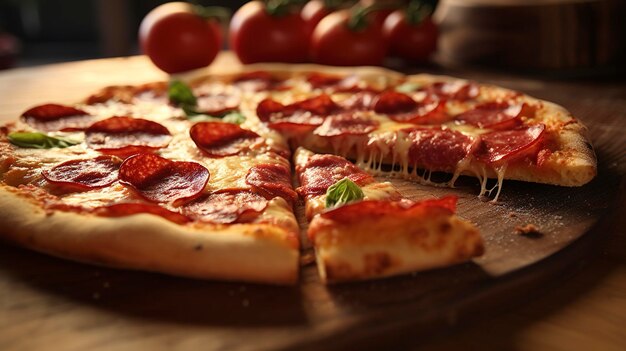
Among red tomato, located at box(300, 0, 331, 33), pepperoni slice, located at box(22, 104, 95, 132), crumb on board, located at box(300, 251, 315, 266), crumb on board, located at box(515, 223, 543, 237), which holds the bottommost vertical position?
crumb on board, located at box(515, 223, 543, 237)

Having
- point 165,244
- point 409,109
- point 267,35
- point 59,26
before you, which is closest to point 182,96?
point 409,109

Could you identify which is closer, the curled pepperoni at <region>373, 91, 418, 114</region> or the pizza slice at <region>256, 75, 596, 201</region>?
the pizza slice at <region>256, 75, 596, 201</region>

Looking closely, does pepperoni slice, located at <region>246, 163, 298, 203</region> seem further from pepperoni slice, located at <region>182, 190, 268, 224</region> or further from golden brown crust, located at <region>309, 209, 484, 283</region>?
golden brown crust, located at <region>309, 209, 484, 283</region>

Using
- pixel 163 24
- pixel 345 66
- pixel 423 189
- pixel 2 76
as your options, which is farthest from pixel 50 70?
pixel 423 189

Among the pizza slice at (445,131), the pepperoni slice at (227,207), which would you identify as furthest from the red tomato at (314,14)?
the pepperoni slice at (227,207)

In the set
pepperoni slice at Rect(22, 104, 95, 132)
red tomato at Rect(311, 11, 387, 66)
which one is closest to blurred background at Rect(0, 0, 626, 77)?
red tomato at Rect(311, 11, 387, 66)

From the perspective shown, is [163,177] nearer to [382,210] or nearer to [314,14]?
[382,210]

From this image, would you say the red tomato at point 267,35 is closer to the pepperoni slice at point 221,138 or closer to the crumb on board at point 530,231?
the pepperoni slice at point 221,138
